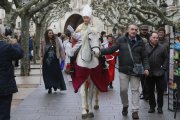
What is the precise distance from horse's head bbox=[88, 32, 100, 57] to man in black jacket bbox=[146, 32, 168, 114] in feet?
5.06

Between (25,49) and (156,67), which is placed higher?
(156,67)

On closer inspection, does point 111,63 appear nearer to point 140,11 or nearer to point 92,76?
point 92,76

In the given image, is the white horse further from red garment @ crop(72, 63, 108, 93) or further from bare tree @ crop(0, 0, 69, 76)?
bare tree @ crop(0, 0, 69, 76)

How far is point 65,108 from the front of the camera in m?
12.0

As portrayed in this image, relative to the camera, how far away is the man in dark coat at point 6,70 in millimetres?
7594

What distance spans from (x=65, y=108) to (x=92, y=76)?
1.58m

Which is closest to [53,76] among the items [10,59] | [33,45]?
[10,59]

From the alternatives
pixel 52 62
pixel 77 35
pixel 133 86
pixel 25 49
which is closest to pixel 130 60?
pixel 133 86

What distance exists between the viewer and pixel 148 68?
34.5 feet

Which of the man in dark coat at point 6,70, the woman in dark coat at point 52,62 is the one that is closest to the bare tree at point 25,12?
the woman in dark coat at point 52,62

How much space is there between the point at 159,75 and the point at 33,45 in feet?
77.0

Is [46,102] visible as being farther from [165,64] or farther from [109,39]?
[109,39]

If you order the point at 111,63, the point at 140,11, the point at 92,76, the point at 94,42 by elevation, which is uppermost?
A: the point at 140,11

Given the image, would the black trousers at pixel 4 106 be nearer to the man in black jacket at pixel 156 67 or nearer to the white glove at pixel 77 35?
the white glove at pixel 77 35
